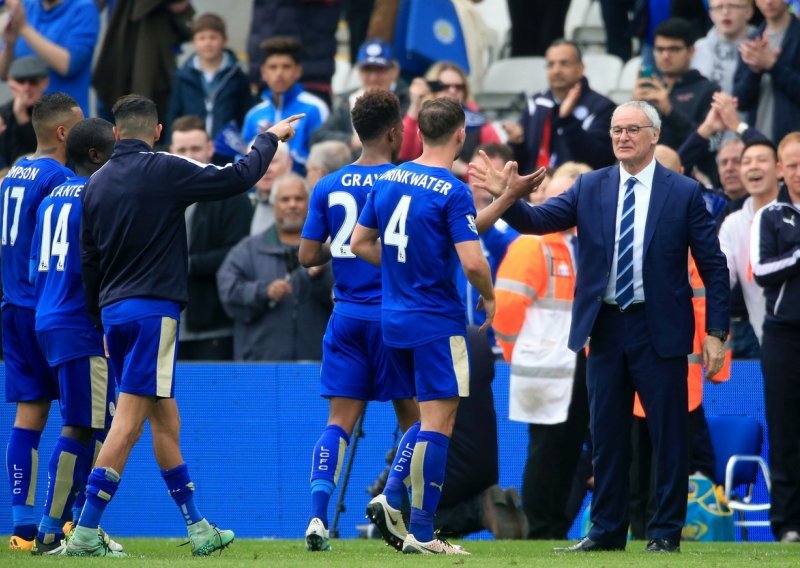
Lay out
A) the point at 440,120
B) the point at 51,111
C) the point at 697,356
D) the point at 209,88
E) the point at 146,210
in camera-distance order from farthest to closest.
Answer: the point at 209,88 < the point at 697,356 < the point at 51,111 < the point at 440,120 < the point at 146,210

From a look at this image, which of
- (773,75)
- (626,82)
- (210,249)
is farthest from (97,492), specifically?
(626,82)

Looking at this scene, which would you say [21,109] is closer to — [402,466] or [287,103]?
[287,103]

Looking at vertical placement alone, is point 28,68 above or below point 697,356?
above

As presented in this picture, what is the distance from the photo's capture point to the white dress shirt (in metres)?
8.64

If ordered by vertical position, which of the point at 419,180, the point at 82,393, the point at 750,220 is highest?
the point at 419,180

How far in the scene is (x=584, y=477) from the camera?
11375 millimetres

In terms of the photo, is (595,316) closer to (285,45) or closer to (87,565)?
(87,565)

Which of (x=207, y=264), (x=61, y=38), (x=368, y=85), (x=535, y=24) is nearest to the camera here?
(x=207, y=264)

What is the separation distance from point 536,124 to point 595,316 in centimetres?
530

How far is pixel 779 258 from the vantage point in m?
10.0

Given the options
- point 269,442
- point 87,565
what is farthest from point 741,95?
point 87,565

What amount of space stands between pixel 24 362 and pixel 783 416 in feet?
16.4

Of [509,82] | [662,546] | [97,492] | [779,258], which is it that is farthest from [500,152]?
[97,492]

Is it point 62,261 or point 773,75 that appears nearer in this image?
point 62,261
